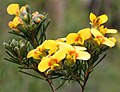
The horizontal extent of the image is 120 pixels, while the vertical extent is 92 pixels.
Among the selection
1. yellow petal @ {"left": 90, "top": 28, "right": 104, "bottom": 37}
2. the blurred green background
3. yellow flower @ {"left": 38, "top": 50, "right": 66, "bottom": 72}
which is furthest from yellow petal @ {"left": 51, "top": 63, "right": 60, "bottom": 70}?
the blurred green background

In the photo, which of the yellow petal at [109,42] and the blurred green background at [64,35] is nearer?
the yellow petal at [109,42]

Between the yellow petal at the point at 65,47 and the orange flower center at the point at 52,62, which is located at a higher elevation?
the yellow petal at the point at 65,47

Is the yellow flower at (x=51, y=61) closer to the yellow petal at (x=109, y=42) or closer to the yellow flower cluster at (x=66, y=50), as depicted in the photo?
the yellow flower cluster at (x=66, y=50)

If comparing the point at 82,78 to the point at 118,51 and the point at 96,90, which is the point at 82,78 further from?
the point at 118,51

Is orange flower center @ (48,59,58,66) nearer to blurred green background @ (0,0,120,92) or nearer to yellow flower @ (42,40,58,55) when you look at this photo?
yellow flower @ (42,40,58,55)

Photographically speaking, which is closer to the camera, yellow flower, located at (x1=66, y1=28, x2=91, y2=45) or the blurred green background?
yellow flower, located at (x1=66, y1=28, x2=91, y2=45)

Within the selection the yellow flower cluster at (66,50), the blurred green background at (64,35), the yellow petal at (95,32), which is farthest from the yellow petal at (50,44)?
the blurred green background at (64,35)

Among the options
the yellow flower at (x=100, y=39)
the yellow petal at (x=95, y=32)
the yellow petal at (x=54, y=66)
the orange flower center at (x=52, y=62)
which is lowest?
the yellow petal at (x=54, y=66)

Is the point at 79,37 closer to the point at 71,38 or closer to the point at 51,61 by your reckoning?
the point at 71,38
